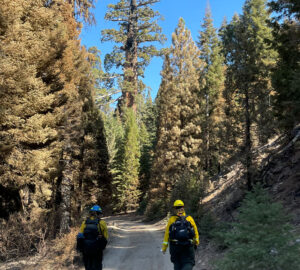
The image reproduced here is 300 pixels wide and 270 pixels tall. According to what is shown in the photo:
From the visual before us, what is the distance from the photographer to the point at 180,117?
83.4ft

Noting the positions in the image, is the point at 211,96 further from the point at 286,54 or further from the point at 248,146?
the point at 286,54

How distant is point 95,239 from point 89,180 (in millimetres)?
15887

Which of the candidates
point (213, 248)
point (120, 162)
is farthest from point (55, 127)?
point (120, 162)

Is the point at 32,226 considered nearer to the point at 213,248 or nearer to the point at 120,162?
the point at 213,248

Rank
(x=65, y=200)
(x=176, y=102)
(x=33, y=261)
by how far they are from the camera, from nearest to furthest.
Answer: (x=33, y=261)
(x=65, y=200)
(x=176, y=102)

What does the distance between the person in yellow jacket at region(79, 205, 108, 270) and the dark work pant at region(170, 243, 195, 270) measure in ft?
6.19

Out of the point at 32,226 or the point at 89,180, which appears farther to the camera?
the point at 89,180

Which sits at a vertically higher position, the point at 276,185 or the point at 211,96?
the point at 211,96

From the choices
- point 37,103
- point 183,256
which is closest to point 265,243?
point 183,256

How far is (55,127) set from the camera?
43.5ft

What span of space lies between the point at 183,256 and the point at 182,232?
1.93 ft

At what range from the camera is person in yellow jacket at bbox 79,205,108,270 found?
6.46 m

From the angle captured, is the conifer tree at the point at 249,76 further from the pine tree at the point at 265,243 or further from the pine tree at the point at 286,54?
the pine tree at the point at 265,243

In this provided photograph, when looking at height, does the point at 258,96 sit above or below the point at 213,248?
above
